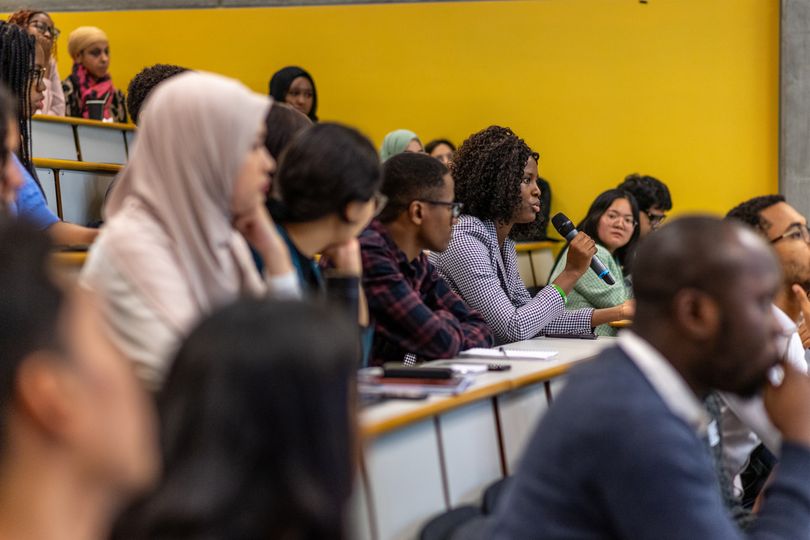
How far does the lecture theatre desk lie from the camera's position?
5.57 feet

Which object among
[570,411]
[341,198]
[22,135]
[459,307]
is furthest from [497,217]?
[570,411]

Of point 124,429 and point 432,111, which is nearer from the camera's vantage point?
point 124,429

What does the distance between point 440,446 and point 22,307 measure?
123 cm

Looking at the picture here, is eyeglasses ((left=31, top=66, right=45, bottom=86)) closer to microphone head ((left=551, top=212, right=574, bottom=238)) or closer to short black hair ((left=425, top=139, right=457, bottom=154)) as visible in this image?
microphone head ((left=551, top=212, right=574, bottom=238))

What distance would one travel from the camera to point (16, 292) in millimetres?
724

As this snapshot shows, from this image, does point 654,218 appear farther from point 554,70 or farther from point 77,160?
point 77,160

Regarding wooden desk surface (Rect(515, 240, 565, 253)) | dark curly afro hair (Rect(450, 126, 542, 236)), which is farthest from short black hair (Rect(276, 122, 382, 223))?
wooden desk surface (Rect(515, 240, 565, 253))

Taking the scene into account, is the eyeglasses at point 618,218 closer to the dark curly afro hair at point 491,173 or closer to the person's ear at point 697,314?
the dark curly afro hair at point 491,173

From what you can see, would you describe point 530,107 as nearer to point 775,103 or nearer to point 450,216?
point 775,103

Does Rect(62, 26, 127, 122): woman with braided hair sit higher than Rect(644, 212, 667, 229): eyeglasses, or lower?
higher

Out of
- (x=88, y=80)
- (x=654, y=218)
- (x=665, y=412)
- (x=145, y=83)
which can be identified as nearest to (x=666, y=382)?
(x=665, y=412)

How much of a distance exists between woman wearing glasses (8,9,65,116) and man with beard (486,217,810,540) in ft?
10.6

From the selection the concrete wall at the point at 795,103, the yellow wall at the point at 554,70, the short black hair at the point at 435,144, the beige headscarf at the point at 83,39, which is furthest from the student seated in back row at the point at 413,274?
the concrete wall at the point at 795,103

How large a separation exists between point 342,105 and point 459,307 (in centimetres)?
345
